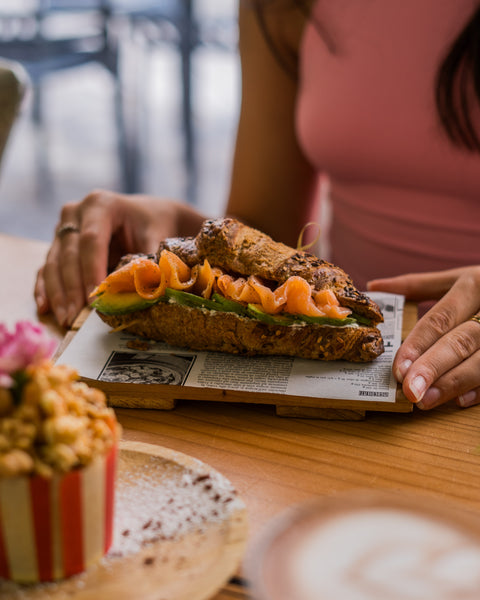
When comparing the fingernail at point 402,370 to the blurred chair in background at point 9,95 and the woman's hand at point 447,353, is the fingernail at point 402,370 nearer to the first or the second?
the woman's hand at point 447,353

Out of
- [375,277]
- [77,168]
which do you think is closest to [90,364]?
[375,277]

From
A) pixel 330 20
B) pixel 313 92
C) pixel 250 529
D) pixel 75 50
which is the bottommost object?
pixel 75 50

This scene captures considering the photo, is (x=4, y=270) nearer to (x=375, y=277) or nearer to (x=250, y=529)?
(x=375, y=277)

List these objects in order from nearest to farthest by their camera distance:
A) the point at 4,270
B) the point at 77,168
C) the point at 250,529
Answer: the point at 250,529
the point at 4,270
the point at 77,168

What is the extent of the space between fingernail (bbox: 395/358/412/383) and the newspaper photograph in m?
A: 0.01

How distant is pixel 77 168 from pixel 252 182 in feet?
10.0

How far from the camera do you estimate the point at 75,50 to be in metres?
4.13

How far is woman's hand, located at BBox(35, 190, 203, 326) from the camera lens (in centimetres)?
129

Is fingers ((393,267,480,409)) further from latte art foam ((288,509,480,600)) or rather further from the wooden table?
latte art foam ((288,509,480,600))

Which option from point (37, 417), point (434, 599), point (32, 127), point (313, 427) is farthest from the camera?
point (32, 127)

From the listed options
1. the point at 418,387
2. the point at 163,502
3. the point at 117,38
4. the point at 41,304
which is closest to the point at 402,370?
the point at 418,387

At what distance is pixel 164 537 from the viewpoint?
2.14 feet

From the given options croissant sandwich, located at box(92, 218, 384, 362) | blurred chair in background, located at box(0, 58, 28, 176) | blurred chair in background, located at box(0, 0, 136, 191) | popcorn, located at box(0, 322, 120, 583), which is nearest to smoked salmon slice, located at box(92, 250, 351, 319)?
croissant sandwich, located at box(92, 218, 384, 362)

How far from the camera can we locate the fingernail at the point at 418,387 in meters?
0.92
